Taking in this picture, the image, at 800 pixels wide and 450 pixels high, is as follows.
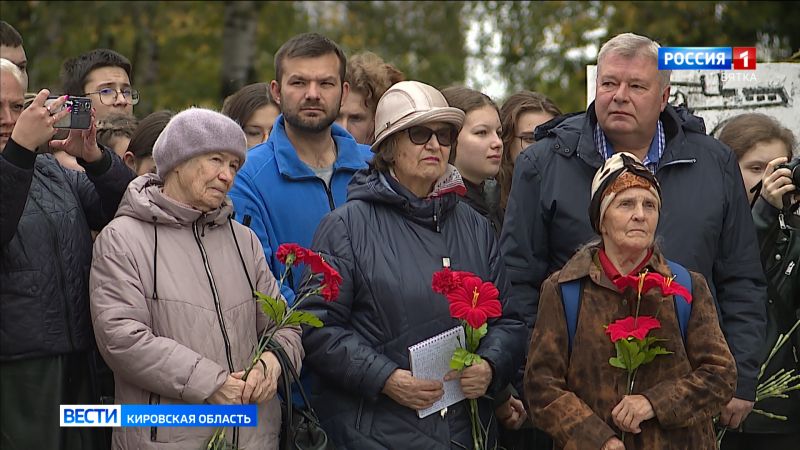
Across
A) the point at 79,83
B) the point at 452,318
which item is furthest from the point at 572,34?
the point at 452,318

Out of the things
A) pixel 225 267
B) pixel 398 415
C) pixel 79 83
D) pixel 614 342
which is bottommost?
pixel 398 415

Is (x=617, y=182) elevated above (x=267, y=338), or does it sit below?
above

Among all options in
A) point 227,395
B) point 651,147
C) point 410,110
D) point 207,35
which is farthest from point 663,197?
point 207,35

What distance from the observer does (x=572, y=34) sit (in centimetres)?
1944

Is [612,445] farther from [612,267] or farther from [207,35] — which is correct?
[207,35]

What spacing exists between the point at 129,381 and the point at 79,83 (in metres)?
2.83

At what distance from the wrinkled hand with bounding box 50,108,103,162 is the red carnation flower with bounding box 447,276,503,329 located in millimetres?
1506

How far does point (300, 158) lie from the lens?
5945 millimetres

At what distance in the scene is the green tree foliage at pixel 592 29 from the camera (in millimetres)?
17547

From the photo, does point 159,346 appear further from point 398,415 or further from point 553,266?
point 553,266

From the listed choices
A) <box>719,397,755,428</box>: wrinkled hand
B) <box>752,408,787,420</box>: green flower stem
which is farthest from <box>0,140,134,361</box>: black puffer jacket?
<box>752,408,787,420</box>: green flower stem

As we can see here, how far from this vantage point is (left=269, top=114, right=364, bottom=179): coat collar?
229 inches

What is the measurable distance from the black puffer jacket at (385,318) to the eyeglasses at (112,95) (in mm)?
2077

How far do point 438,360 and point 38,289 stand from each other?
153 centimetres
